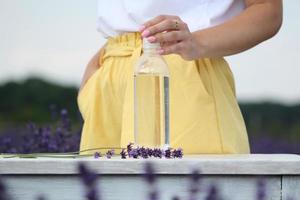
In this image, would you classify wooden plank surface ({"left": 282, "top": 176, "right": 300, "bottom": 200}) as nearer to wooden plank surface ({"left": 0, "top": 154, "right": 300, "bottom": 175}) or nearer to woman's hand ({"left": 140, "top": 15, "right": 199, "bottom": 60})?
wooden plank surface ({"left": 0, "top": 154, "right": 300, "bottom": 175})

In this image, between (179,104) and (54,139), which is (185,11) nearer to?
(179,104)

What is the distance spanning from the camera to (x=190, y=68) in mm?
2506

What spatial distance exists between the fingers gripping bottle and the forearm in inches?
4.1

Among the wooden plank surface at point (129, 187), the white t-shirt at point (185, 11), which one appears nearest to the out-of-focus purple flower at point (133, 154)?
the wooden plank surface at point (129, 187)

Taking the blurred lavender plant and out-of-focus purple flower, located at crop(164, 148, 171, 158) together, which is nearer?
out-of-focus purple flower, located at crop(164, 148, 171, 158)

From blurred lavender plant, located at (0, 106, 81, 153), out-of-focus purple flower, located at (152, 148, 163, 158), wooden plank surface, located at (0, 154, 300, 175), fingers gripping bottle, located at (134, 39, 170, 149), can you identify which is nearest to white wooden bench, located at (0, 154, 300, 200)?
wooden plank surface, located at (0, 154, 300, 175)

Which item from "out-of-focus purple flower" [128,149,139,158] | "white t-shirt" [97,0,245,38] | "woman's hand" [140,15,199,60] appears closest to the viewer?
"out-of-focus purple flower" [128,149,139,158]

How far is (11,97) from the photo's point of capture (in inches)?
273

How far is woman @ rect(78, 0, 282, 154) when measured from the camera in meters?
2.44

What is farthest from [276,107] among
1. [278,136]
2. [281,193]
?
[281,193]

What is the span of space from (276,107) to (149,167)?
5.58 metres

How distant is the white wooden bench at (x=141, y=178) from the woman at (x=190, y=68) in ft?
1.17

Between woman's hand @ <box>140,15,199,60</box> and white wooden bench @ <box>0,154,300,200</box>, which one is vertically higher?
woman's hand @ <box>140,15,199,60</box>

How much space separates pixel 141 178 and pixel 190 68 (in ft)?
1.72
